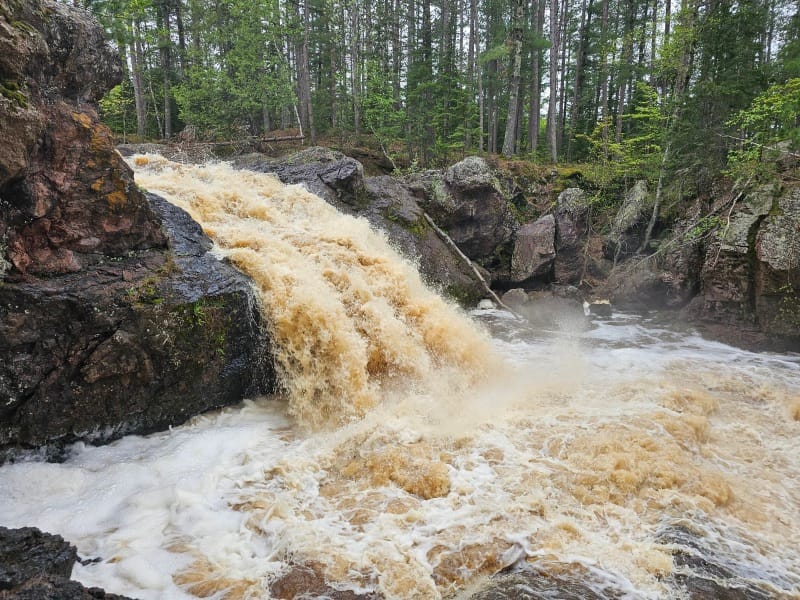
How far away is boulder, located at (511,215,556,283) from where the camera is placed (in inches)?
541

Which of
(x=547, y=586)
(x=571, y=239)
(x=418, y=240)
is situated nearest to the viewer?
(x=547, y=586)

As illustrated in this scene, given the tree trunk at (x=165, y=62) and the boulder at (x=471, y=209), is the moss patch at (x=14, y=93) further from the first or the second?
the tree trunk at (x=165, y=62)

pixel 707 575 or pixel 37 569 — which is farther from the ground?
pixel 37 569

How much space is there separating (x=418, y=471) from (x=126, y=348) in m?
3.61

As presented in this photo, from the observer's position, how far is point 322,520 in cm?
416

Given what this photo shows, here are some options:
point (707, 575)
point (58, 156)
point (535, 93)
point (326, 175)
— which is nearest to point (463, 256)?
point (326, 175)

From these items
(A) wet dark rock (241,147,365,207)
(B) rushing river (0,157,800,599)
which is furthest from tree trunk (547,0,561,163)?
(B) rushing river (0,157,800,599)

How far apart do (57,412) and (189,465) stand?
5.09 feet

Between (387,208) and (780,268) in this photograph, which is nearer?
(780,268)

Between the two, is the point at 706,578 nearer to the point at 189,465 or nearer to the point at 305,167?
the point at 189,465

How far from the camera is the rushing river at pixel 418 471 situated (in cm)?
364

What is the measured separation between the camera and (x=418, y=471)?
4.82m

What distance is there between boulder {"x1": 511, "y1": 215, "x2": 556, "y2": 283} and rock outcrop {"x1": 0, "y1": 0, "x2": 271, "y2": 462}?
927cm

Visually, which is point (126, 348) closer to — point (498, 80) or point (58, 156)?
point (58, 156)
